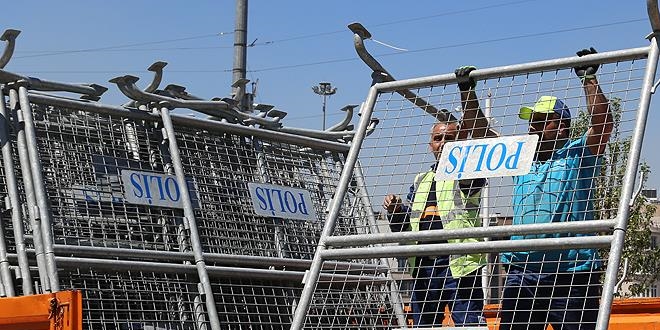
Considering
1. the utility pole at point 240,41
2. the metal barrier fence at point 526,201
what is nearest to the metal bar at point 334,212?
the metal barrier fence at point 526,201

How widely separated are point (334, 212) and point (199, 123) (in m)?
2.60

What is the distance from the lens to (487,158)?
188 inches

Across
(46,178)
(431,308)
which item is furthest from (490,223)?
(46,178)

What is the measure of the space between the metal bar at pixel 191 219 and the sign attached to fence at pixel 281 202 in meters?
0.63

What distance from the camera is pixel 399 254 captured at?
15.4 feet

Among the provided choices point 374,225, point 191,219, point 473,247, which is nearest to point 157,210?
point 191,219

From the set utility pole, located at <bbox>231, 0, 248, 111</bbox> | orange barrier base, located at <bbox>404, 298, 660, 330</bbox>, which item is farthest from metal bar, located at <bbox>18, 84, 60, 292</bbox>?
utility pole, located at <bbox>231, 0, 248, 111</bbox>

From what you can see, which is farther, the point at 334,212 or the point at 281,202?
the point at 281,202

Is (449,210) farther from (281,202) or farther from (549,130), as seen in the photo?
(281,202)

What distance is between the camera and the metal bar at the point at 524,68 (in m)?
4.64

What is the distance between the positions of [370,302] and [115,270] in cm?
159

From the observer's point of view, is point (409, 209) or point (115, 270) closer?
point (409, 209)

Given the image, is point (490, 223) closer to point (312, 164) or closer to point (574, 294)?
point (574, 294)

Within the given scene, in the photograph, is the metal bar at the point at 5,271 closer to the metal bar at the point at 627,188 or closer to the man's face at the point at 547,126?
the man's face at the point at 547,126
